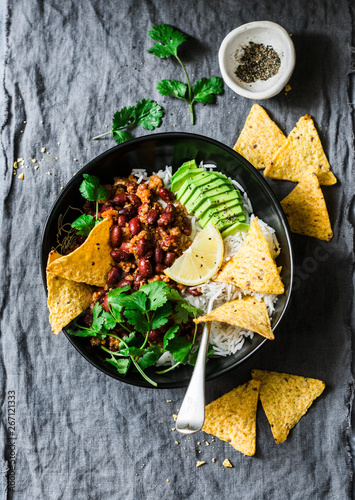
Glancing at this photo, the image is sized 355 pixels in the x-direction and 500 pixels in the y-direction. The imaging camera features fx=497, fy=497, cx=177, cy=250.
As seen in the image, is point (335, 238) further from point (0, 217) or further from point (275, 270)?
point (0, 217)

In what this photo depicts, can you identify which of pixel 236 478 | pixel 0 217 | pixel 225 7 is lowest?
pixel 236 478

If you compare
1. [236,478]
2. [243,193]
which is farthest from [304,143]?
[236,478]

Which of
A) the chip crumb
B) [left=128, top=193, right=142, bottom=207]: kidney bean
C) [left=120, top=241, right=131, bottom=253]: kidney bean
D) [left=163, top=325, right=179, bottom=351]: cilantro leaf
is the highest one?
[left=128, top=193, right=142, bottom=207]: kidney bean

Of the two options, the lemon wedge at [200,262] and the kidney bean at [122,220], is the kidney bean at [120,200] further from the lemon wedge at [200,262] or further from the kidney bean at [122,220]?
the lemon wedge at [200,262]

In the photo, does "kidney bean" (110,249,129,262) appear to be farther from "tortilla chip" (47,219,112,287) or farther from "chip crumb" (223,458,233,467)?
"chip crumb" (223,458,233,467)

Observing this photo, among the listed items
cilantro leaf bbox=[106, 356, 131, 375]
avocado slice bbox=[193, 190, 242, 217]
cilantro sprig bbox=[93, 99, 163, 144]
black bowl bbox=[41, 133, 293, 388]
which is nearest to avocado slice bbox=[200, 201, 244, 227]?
avocado slice bbox=[193, 190, 242, 217]
